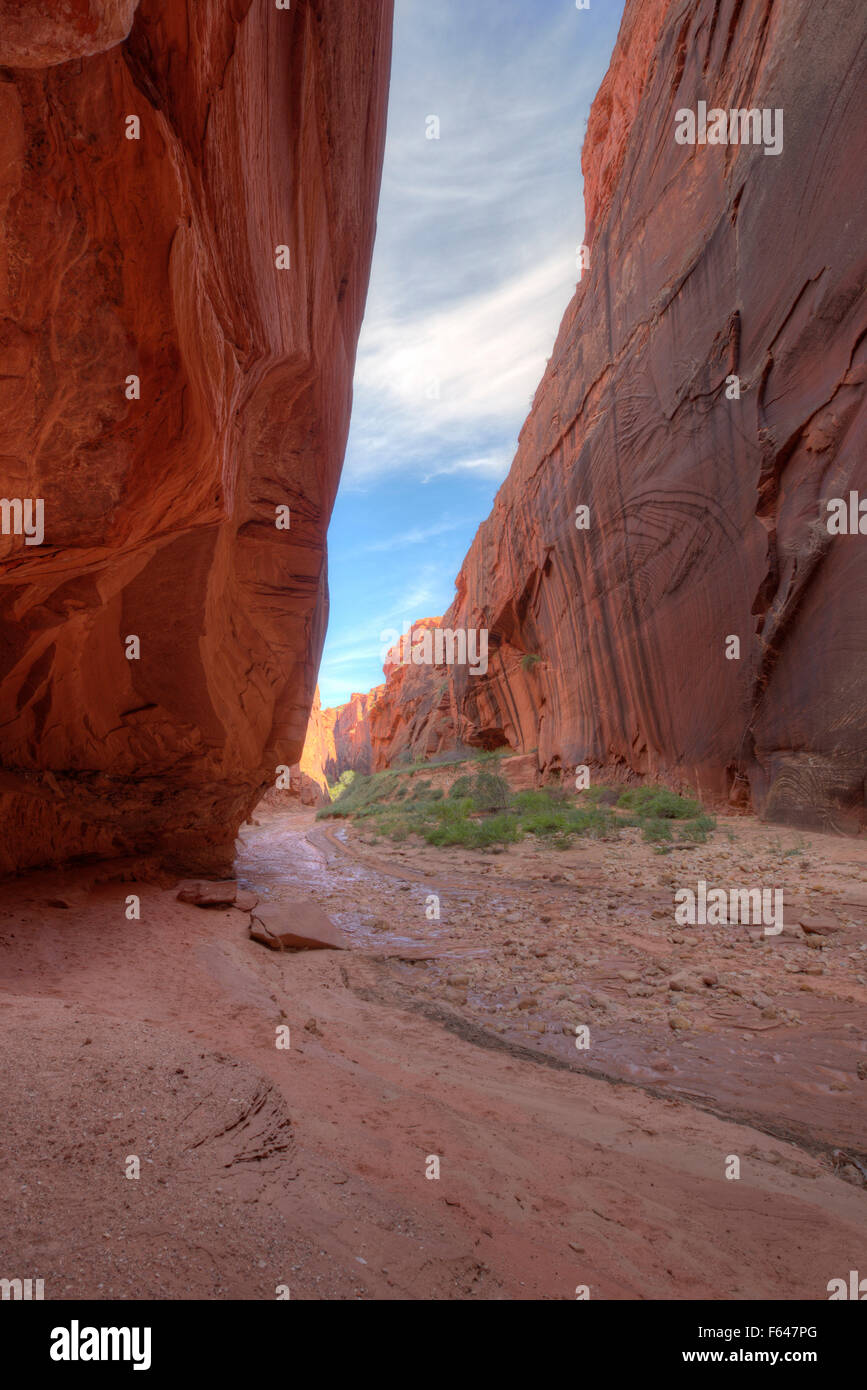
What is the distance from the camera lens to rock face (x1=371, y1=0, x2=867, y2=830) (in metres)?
10.7

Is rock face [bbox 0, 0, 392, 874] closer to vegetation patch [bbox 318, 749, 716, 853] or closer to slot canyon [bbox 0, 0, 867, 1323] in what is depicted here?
slot canyon [bbox 0, 0, 867, 1323]

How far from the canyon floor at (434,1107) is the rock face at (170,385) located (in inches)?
83.0

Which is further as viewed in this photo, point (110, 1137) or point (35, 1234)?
point (110, 1137)

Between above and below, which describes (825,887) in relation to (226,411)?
below

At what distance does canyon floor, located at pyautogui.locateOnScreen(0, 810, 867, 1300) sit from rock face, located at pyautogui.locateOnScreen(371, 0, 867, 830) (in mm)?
5950

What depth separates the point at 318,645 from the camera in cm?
1039

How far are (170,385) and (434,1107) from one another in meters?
4.13

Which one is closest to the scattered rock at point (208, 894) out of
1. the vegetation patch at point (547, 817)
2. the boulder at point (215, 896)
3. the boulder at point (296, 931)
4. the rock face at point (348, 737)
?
the boulder at point (215, 896)

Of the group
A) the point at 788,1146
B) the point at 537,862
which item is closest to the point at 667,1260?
the point at 788,1146

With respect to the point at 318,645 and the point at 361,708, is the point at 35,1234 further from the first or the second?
the point at 361,708

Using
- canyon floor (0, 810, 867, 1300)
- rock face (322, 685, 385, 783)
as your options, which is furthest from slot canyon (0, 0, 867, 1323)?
rock face (322, 685, 385, 783)

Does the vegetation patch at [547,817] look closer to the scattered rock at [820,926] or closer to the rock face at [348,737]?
the scattered rock at [820,926]

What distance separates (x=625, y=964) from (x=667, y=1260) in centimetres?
371

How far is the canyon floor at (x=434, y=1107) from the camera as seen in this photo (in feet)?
6.38
